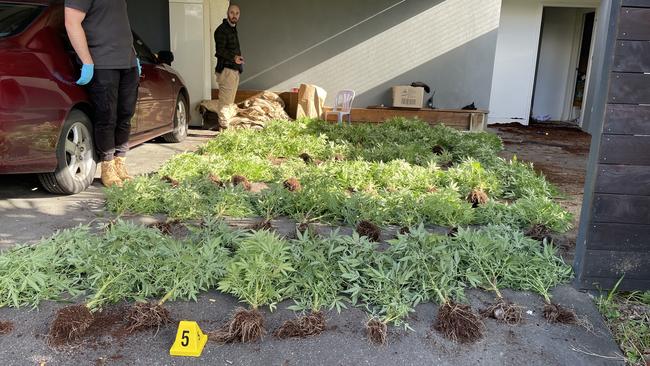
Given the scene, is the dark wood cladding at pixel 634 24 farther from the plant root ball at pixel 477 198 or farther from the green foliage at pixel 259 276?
the green foliage at pixel 259 276

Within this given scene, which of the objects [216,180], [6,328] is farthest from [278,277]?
[216,180]

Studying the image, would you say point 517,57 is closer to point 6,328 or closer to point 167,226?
point 167,226

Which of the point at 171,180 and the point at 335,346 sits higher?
the point at 171,180

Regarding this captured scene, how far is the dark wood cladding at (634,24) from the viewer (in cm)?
265

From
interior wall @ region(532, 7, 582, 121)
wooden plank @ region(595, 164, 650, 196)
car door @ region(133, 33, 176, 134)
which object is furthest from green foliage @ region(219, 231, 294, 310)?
interior wall @ region(532, 7, 582, 121)

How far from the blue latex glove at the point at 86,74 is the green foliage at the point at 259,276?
8.01ft

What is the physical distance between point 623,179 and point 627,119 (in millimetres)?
334

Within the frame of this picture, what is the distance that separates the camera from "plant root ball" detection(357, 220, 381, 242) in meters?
3.50

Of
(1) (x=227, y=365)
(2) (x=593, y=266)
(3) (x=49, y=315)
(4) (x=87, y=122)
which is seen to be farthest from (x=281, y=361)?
(4) (x=87, y=122)

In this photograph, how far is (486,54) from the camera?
10.2 meters

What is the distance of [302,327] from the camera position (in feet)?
7.98

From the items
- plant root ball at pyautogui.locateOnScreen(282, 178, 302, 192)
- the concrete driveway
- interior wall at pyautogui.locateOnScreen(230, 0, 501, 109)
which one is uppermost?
interior wall at pyautogui.locateOnScreen(230, 0, 501, 109)

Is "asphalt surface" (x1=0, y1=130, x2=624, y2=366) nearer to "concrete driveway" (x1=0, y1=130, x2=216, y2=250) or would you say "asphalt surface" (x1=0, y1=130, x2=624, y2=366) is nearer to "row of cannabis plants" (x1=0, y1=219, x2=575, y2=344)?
"row of cannabis plants" (x1=0, y1=219, x2=575, y2=344)

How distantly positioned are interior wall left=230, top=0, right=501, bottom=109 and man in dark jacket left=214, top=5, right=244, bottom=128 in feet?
6.28
